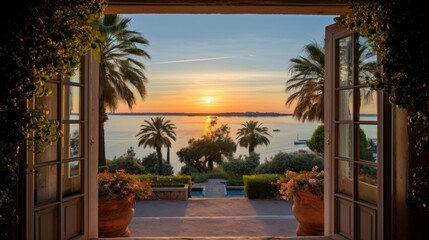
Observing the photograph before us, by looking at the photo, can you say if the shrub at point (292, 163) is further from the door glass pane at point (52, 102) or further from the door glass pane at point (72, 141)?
the door glass pane at point (52, 102)

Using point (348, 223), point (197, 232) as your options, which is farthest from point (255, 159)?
point (348, 223)

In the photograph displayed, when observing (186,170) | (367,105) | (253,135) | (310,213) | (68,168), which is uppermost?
(367,105)

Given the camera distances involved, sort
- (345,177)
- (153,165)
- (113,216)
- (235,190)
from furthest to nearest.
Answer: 1. (153,165)
2. (235,190)
3. (113,216)
4. (345,177)

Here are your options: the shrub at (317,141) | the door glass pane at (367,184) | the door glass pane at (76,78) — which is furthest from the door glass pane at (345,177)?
the shrub at (317,141)

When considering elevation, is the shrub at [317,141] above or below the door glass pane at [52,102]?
below

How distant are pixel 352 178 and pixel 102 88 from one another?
835 cm

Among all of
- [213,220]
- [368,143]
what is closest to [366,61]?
[368,143]

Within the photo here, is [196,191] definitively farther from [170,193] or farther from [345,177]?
[345,177]

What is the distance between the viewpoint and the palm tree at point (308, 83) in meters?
11.2

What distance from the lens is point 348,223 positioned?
3311 millimetres

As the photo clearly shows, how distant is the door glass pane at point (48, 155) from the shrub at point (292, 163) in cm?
816

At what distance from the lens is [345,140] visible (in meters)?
3.42

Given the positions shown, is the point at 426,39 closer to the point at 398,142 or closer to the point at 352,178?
the point at 398,142

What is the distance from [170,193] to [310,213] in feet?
15.1
